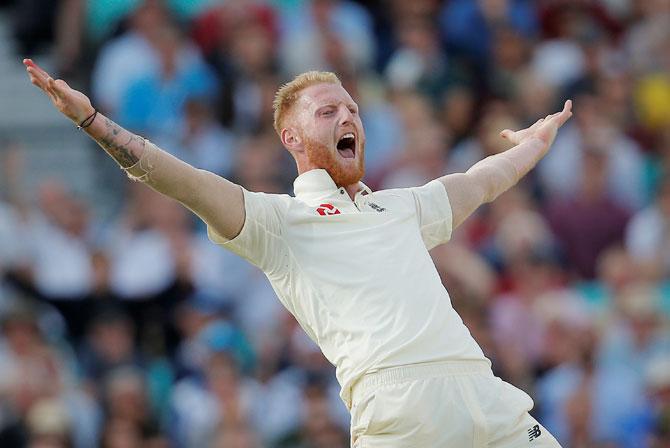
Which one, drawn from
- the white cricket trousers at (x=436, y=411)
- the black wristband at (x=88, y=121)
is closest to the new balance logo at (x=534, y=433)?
the white cricket trousers at (x=436, y=411)

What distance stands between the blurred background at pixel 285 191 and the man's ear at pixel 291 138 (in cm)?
406

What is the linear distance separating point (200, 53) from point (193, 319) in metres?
2.98

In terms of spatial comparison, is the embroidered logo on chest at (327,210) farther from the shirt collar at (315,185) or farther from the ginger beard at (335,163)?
the ginger beard at (335,163)

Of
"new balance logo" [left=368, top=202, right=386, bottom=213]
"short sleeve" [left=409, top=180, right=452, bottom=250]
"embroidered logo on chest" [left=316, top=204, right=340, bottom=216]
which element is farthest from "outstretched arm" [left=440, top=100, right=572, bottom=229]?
"embroidered logo on chest" [left=316, top=204, right=340, bottom=216]

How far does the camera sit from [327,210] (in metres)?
6.13

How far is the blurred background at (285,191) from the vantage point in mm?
10547

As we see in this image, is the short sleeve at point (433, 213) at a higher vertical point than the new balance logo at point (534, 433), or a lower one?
higher

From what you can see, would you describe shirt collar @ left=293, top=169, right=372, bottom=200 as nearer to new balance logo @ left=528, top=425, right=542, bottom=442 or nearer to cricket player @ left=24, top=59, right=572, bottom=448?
cricket player @ left=24, top=59, right=572, bottom=448

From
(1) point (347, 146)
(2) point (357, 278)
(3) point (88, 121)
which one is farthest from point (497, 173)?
(3) point (88, 121)

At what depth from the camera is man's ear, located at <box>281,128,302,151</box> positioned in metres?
6.45

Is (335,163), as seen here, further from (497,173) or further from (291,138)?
(497,173)

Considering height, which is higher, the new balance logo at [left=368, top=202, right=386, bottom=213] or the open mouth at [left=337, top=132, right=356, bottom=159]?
the open mouth at [left=337, top=132, right=356, bottom=159]

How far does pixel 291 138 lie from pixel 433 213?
68cm

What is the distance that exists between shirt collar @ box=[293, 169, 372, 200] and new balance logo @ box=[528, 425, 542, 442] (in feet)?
3.95
